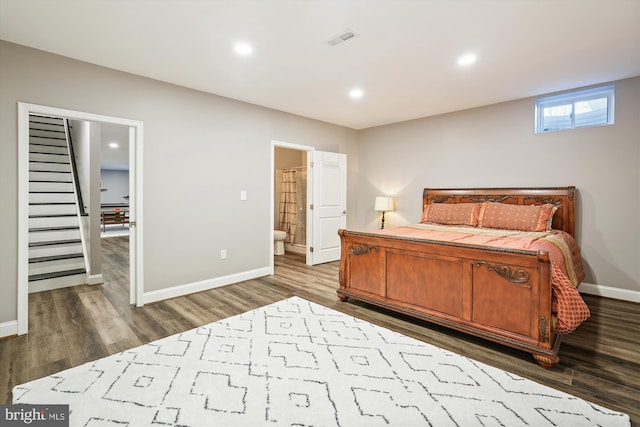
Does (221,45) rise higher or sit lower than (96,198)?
higher

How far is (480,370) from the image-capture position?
2070mm

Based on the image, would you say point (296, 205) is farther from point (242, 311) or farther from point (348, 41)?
point (348, 41)

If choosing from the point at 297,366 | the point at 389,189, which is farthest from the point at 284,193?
the point at 297,366

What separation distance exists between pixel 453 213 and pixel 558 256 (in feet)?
5.78

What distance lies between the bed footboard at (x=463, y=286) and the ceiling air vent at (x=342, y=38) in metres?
1.82

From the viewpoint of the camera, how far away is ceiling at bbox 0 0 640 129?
2170 millimetres

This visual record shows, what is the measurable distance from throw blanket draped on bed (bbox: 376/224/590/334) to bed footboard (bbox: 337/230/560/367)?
0.09 m

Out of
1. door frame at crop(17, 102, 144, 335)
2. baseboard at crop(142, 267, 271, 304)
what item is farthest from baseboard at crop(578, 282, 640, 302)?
door frame at crop(17, 102, 144, 335)

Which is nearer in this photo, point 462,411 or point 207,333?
point 462,411

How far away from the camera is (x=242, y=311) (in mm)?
3162

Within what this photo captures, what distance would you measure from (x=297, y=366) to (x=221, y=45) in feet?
8.76

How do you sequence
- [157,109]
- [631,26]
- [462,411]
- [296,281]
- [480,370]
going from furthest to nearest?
[296,281] < [157,109] < [631,26] < [480,370] < [462,411]

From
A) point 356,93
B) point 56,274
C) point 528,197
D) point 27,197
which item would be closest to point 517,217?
point 528,197

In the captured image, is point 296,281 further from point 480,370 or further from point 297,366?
point 480,370
